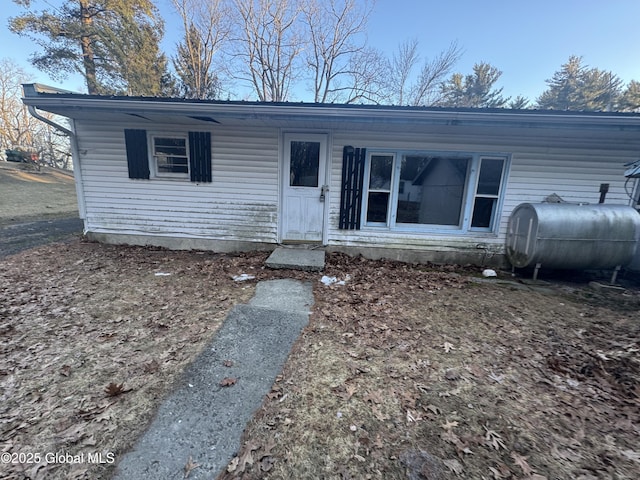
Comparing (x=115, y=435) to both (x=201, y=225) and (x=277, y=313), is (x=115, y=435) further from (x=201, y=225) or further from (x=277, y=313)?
(x=201, y=225)

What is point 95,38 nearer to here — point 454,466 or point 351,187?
point 351,187

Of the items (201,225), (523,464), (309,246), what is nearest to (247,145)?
(201,225)

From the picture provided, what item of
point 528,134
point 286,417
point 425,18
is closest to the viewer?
point 286,417

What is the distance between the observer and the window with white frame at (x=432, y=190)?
19.1 feet

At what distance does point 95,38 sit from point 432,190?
16252 mm

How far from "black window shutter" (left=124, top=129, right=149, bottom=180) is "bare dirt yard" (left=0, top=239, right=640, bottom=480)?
2460 mm

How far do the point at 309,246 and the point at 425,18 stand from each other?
54.0 feet

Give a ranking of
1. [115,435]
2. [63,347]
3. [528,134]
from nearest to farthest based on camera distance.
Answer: [115,435] < [63,347] < [528,134]

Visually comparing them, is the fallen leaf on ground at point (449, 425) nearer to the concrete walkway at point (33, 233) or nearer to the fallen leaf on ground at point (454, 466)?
the fallen leaf on ground at point (454, 466)

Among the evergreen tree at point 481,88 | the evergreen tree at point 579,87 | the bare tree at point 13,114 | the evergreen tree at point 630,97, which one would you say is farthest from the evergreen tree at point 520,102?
the bare tree at point 13,114

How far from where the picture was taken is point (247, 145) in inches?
233

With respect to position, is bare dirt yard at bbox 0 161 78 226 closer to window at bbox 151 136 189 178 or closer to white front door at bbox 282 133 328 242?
window at bbox 151 136 189 178

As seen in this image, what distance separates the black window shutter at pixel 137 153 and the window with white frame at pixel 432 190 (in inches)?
183

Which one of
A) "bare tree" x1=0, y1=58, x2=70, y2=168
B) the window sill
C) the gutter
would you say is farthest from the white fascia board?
"bare tree" x1=0, y1=58, x2=70, y2=168
